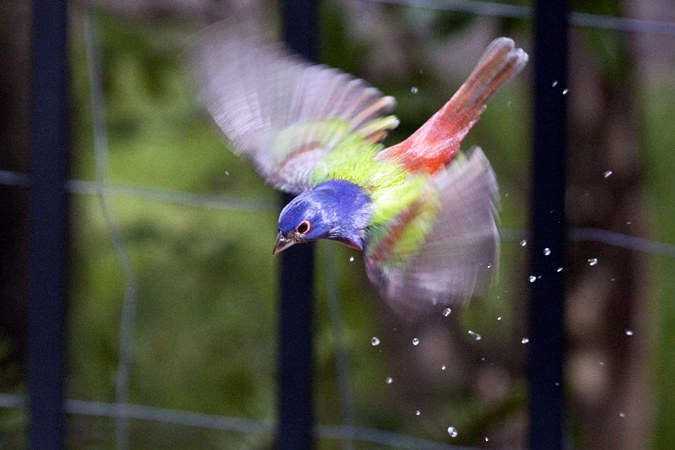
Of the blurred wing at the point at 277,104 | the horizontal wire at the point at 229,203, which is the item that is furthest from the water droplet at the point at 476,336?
the blurred wing at the point at 277,104

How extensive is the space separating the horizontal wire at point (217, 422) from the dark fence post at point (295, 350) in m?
0.34

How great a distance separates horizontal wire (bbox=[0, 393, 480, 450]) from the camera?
1530 millimetres

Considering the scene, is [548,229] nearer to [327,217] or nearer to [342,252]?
[342,252]

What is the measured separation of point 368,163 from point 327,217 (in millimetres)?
60

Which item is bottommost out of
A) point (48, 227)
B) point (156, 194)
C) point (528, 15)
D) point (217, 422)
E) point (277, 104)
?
point (217, 422)

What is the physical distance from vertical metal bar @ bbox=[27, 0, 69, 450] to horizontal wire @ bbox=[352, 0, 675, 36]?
59cm

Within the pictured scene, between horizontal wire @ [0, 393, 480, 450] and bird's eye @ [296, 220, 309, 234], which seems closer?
bird's eye @ [296, 220, 309, 234]

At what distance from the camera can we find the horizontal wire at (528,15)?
1.34 m

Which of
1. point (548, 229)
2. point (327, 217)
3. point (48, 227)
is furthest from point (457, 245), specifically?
point (48, 227)

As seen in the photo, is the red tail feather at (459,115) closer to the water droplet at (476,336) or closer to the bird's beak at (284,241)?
the bird's beak at (284,241)

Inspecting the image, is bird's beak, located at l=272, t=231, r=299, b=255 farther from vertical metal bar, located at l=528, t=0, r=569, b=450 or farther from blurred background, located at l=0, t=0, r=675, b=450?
blurred background, located at l=0, t=0, r=675, b=450

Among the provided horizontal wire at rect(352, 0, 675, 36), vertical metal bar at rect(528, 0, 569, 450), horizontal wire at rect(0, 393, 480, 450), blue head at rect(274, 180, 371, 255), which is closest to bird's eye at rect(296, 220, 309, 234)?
blue head at rect(274, 180, 371, 255)

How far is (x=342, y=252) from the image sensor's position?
57.7 inches

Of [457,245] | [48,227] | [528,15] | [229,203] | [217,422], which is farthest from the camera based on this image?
[217,422]
